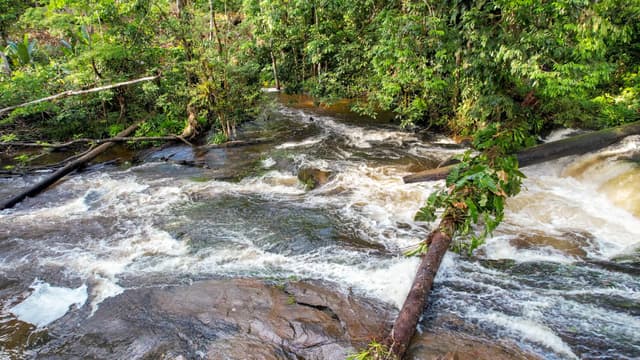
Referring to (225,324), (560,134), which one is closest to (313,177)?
(225,324)

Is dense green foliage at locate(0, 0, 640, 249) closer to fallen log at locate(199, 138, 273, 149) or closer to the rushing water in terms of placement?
fallen log at locate(199, 138, 273, 149)

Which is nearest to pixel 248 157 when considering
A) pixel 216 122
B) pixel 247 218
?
Answer: pixel 216 122

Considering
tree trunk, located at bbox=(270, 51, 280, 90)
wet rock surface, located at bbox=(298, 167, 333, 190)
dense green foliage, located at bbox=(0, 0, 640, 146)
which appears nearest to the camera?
dense green foliage, located at bbox=(0, 0, 640, 146)

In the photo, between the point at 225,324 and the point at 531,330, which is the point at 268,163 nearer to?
the point at 225,324

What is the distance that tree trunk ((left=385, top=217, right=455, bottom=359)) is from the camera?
356 cm

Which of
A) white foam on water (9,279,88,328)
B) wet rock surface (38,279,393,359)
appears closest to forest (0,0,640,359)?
wet rock surface (38,279,393,359)

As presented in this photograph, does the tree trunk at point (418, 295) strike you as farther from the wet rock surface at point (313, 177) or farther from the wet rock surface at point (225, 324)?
the wet rock surface at point (313, 177)

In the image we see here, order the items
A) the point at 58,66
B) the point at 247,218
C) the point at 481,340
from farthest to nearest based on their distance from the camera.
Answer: the point at 58,66
the point at 247,218
the point at 481,340

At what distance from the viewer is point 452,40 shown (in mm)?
8375

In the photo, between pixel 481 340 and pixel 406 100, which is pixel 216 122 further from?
pixel 481 340

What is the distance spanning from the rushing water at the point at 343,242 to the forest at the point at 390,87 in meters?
0.25

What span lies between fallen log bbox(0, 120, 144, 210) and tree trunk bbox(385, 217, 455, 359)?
8253 millimetres

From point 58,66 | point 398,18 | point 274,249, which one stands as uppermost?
point 398,18

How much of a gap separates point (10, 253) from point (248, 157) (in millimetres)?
5680
